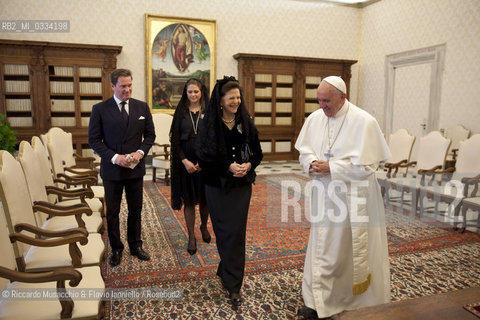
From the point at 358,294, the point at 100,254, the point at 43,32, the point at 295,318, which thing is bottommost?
the point at 295,318

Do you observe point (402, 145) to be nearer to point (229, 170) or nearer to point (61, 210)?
point (229, 170)

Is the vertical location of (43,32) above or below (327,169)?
above

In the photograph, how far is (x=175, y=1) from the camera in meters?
9.19

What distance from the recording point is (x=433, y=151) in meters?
5.60

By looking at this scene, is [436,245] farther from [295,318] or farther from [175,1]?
[175,1]

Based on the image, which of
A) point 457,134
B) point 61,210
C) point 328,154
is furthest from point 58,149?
point 457,134

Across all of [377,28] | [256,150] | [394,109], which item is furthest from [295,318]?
[377,28]

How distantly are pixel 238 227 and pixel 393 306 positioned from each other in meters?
1.18

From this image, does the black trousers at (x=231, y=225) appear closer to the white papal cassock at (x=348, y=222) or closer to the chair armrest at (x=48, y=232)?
the white papal cassock at (x=348, y=222)

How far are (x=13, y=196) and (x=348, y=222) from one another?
2145mm

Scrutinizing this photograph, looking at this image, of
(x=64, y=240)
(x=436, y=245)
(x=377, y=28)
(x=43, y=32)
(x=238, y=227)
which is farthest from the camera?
(x=377, y=28)

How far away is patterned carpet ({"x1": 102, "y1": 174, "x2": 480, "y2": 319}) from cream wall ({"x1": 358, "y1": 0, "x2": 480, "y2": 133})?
4203 mm

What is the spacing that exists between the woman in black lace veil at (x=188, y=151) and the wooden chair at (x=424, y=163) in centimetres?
310

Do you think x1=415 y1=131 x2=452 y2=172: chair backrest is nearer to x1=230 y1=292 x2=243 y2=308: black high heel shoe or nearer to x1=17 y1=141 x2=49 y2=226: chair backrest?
x1=230 y1=292 x2=243 y2=308: black high heel shoe
